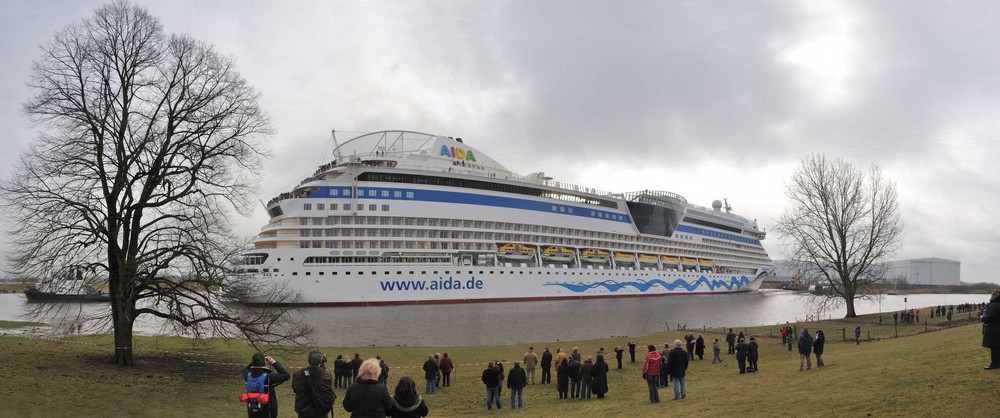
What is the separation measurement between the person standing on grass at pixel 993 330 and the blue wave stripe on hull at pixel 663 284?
2031 inches

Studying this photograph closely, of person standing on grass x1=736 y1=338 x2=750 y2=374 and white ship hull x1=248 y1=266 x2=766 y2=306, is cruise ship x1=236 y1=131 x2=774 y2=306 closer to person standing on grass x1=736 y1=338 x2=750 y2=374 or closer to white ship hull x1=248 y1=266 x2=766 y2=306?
white ship hull x1=248 y1=266 x2=766 y2=306

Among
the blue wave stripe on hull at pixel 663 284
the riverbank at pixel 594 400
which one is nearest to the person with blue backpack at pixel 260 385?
the riverbank at pixel 594 400

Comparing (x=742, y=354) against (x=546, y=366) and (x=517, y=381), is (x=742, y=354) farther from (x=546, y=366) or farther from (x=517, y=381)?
(x=517, y=381)

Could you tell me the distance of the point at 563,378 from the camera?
14922 millimetres

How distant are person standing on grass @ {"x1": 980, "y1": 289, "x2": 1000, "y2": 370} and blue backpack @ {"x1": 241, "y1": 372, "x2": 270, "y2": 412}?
11663mm

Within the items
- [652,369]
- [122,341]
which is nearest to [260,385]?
[652,369]

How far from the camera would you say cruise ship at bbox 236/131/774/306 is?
50.1m

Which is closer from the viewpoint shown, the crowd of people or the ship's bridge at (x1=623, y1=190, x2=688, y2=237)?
the crowd of people

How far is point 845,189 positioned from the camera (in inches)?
1597

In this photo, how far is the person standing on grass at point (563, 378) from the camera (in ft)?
48.6

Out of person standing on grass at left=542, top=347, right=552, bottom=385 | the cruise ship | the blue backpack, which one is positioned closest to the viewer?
the blue backpack

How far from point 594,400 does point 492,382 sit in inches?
104

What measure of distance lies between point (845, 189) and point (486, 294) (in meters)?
30.8

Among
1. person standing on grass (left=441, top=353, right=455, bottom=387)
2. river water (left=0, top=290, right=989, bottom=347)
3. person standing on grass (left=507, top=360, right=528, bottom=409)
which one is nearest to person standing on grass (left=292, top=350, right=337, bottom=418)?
person standing on grass (left=507, top=360, right=528, bottom=409)
